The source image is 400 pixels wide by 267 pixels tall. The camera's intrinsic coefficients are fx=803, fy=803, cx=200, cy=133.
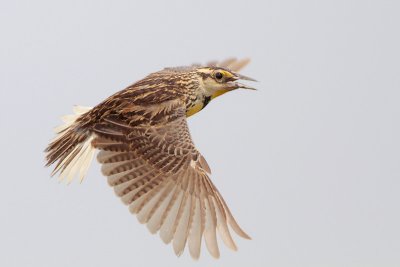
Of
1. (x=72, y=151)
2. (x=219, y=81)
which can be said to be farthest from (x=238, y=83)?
(x=72, y=151)

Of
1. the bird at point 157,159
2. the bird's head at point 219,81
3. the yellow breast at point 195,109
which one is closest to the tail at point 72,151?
the bird at point 157,159

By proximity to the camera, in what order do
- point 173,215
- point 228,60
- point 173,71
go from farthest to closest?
1. point 228,60
2. point 173,71
3. point 173,215

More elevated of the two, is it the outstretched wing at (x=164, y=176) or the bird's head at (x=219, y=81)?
the bird's head at (x=219, y=81)

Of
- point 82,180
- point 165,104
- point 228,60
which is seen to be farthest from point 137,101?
point 228,60

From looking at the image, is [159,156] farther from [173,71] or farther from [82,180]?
[173,71]

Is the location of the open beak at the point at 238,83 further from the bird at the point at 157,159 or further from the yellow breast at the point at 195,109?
the yellow breast at the point at 195,109

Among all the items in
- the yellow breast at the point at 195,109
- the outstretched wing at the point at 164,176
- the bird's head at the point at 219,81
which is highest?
the bird's head at the point at 219,81
